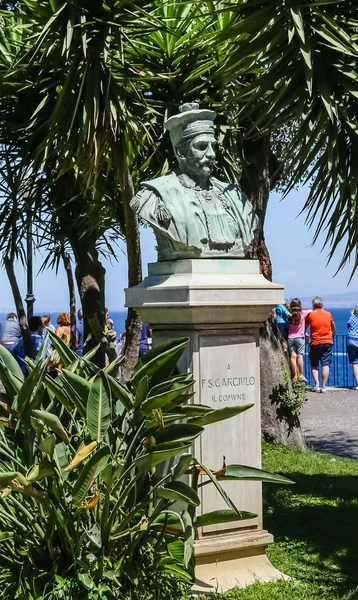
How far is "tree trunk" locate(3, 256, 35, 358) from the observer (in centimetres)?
1124

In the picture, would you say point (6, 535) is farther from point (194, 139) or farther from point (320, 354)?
point (320, 354)

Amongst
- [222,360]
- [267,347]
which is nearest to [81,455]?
[222,360]

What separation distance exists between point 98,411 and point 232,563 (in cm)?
148

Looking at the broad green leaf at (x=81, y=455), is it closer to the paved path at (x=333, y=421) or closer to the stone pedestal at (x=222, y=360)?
the stone pedestal at (x=222, y=360)

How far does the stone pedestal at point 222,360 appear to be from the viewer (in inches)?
209

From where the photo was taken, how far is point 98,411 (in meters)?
4.61

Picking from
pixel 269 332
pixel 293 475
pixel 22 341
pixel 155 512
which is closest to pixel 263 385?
pixel 269 332

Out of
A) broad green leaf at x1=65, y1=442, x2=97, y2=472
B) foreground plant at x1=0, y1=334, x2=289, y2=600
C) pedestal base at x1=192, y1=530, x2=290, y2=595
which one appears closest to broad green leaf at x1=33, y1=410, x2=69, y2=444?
foreground plant at x1=0, y1=334, x2=289, y2=600

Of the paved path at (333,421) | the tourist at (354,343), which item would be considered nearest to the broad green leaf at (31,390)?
the paved path at (333,421)

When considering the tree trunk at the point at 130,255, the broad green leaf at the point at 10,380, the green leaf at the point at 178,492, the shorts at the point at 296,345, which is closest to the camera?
the green leaf at the point at 178,492

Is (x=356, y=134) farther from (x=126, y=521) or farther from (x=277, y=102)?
(x=126, y=521)

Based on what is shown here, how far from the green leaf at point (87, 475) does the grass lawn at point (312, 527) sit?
1.09 meters

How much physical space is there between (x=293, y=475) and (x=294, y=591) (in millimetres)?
3303

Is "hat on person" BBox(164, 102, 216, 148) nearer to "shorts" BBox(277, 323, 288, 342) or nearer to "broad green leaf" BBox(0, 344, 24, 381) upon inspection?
"broad green leaf" BBox(0, 344, 24, 381)
